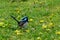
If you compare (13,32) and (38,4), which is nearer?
(13,32)

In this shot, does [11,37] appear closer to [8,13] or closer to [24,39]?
[24,39]

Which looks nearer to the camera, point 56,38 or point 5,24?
point 56,38

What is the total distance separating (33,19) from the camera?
840cm

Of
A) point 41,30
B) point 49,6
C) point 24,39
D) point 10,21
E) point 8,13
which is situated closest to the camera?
point 24,39

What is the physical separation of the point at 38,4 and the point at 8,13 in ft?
5.21

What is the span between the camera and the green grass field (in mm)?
6984

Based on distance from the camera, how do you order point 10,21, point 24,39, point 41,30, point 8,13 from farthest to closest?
point 8,13 → point 10,21 → point 41,30 → point 24,39

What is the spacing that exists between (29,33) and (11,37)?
1.66 feet

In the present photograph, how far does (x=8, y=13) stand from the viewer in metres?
9.17

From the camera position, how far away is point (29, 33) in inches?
279

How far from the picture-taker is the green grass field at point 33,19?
6984mm

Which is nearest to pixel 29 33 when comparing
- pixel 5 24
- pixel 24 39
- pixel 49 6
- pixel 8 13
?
pixel 24 39

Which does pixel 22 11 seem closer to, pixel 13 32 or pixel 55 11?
pixel 55 11

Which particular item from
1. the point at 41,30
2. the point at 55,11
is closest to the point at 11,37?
the point at 41,30
